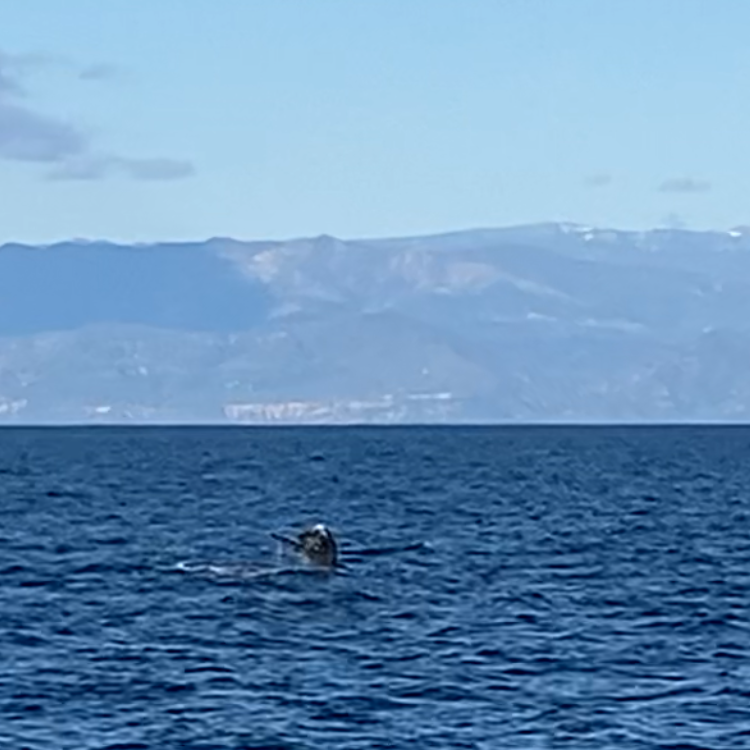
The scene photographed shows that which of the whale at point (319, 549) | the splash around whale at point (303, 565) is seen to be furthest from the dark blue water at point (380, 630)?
the whale at point (319, 549)

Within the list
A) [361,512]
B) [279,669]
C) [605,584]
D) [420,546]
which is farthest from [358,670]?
[361,512]

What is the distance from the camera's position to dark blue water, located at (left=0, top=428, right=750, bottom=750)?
42.8m

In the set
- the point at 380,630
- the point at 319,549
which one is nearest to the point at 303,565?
the point at 319,549

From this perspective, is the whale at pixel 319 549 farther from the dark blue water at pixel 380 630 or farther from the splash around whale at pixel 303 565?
the dark blue water at pixel 380 630

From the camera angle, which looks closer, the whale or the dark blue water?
the dark blue water

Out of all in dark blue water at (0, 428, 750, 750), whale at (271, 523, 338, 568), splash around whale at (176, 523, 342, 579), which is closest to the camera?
dark blue water at (0, 428, 750, 750)

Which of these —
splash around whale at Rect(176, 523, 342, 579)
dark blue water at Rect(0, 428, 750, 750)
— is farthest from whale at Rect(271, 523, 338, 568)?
dark blue water at Rect(0, 428, 750, 750)

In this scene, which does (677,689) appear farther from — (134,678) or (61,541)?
(61,541)

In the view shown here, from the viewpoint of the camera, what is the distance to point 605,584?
66.8 metres

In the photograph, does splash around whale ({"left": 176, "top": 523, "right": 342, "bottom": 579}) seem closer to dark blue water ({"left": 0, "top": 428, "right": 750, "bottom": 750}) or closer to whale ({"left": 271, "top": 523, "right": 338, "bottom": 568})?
whale ({"left": 271, "top": 523, "right": 338, "bottom": 568})

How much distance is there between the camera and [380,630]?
5506 cm

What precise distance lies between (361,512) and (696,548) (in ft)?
80.5

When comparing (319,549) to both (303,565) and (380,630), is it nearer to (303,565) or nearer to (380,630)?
(303,565)

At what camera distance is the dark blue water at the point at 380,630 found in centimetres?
4278
